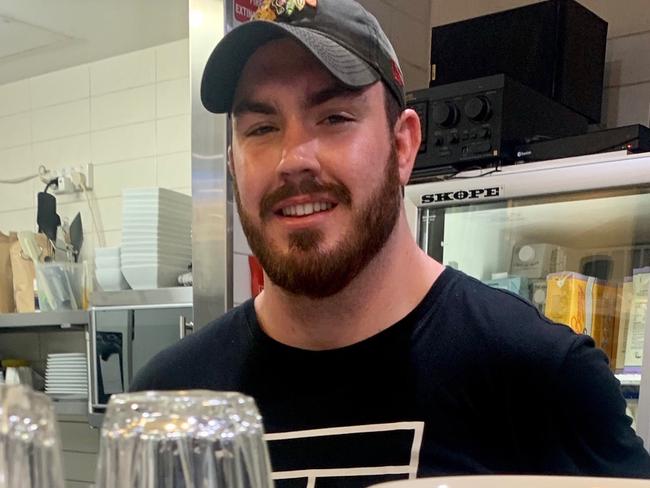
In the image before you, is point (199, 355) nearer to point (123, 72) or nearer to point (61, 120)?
point (123, 72)

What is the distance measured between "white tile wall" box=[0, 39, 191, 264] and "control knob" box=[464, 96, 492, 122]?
47.5 inches

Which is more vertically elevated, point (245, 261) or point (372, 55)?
point (372, 55)

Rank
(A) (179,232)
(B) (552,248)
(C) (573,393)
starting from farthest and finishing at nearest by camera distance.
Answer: (A) (179,232), (B) (552,248), (C) (573,393)

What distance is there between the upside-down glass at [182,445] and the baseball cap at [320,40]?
59cm

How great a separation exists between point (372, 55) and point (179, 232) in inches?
53.5

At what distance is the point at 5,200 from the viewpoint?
2955 mm

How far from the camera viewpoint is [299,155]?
833 mm

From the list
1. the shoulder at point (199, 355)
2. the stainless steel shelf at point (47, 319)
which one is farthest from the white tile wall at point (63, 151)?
the shoulder at point (199, 355)

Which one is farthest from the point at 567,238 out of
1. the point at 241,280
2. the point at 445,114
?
the point at 241,280

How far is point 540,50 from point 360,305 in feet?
3.37

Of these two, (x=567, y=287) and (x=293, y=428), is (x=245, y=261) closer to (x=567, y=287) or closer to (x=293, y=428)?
(x=567, y=287)

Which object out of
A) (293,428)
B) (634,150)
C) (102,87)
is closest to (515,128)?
(634,150)

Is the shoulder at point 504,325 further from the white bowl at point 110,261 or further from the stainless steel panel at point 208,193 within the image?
the white bowl at point 110,261

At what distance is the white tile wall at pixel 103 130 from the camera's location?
2.55m
